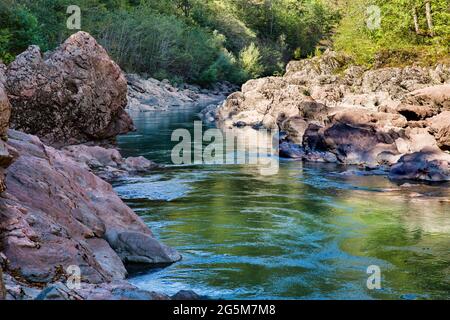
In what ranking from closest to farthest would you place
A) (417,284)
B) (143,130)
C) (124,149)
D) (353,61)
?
(417,284) < (124,149) < (143,130) < (353,61)

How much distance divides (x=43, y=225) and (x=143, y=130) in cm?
2304

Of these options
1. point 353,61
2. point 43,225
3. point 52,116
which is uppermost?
point 353,61

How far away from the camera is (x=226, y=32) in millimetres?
79312

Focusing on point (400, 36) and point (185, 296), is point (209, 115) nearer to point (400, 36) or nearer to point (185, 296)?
point (400, 36)

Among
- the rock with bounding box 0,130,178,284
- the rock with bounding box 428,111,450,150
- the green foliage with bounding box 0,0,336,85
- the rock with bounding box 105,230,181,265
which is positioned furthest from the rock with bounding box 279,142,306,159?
the green foliage with bounding box 0,0,336,85

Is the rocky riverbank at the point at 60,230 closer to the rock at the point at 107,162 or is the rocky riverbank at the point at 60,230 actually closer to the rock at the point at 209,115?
the rock at the point at 107,162

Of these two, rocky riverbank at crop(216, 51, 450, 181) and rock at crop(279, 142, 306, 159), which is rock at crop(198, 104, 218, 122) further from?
rock at crop(279, 142, 306, 159)

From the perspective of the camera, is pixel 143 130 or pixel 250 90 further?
pixel 250 90

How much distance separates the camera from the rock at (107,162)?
17.3 m

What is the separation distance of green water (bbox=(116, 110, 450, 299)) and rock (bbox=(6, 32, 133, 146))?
3.31 metres

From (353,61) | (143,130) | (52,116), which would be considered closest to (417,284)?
(52,116)

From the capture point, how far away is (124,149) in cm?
2264

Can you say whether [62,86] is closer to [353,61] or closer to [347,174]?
[347,174]

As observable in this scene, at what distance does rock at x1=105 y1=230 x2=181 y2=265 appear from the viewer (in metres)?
8.69
